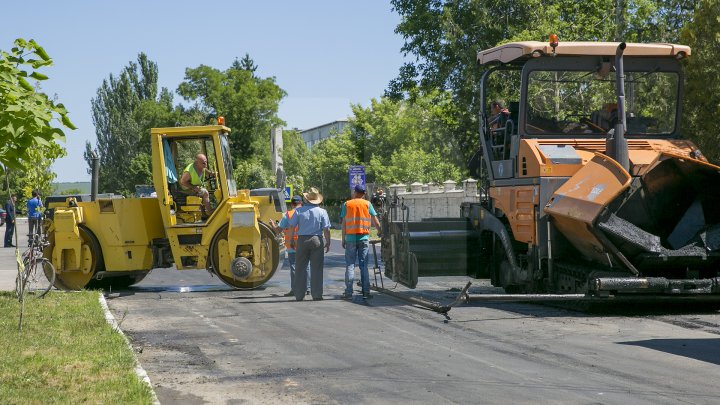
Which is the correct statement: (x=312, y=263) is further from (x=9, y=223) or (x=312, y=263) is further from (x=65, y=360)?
(x=9, y=223)

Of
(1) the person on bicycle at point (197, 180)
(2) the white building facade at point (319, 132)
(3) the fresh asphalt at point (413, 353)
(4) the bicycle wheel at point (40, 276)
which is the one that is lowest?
(3) the fresh asphalt at point (413, 353)

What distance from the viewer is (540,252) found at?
13.7 metres

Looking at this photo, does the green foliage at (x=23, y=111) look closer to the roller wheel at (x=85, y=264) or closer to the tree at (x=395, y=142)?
the roller wheel at (x=85, y=264)

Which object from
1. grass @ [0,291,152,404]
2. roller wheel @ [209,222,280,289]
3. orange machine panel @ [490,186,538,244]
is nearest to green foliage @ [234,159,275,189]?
roller wheel @ [209,222,280,289]

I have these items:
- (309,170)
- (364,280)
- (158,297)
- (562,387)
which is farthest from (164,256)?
(309,170)

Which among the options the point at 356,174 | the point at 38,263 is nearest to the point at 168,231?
the point at 38,263

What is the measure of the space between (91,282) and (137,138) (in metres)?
83.2

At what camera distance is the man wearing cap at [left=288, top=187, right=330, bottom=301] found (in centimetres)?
1562

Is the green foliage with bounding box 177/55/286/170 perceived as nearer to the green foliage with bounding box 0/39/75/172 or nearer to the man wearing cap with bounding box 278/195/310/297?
the man wearing cap with bounding box 278/195/310/297

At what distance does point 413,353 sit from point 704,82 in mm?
14508

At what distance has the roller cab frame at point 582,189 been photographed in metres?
12.6

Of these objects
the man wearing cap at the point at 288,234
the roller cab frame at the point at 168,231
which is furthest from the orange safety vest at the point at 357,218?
the roller cab frame at the point at 168,231

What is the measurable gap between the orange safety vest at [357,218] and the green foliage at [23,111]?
6.16m

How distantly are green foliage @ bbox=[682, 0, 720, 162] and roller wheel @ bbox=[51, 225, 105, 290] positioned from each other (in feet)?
41.5
